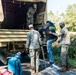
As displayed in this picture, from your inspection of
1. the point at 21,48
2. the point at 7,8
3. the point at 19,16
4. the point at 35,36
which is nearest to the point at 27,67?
the point at 21,48

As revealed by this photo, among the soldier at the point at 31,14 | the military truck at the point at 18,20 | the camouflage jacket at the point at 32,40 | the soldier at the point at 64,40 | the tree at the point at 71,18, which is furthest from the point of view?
the tree at the point at 71,18

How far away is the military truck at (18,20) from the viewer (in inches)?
332

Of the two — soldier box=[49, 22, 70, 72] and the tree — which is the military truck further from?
the tree

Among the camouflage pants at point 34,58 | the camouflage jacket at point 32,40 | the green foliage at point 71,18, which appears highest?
the green foliage at point 71,18

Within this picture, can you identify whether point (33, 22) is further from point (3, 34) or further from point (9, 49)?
point (3, 34)

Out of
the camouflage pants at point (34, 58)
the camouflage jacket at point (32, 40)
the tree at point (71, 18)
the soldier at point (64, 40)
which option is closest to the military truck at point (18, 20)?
the camouflage jacket at point (32, 40)

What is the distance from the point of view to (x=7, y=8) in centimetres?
1317

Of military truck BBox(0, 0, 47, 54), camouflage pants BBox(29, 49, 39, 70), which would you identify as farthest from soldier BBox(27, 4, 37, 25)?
camouflage pants BBox(29, 49, 39, 70)

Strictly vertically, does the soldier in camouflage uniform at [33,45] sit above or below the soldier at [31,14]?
below

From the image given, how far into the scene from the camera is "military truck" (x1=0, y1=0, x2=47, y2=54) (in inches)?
332

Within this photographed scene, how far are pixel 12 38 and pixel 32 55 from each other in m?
1.02

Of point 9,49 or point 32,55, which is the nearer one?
point 32,55

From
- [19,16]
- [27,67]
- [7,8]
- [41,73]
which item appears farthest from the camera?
[7,8]

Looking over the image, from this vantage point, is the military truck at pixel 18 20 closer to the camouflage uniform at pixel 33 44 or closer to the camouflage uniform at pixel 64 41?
the camouflage uniform at pixel 33 44
